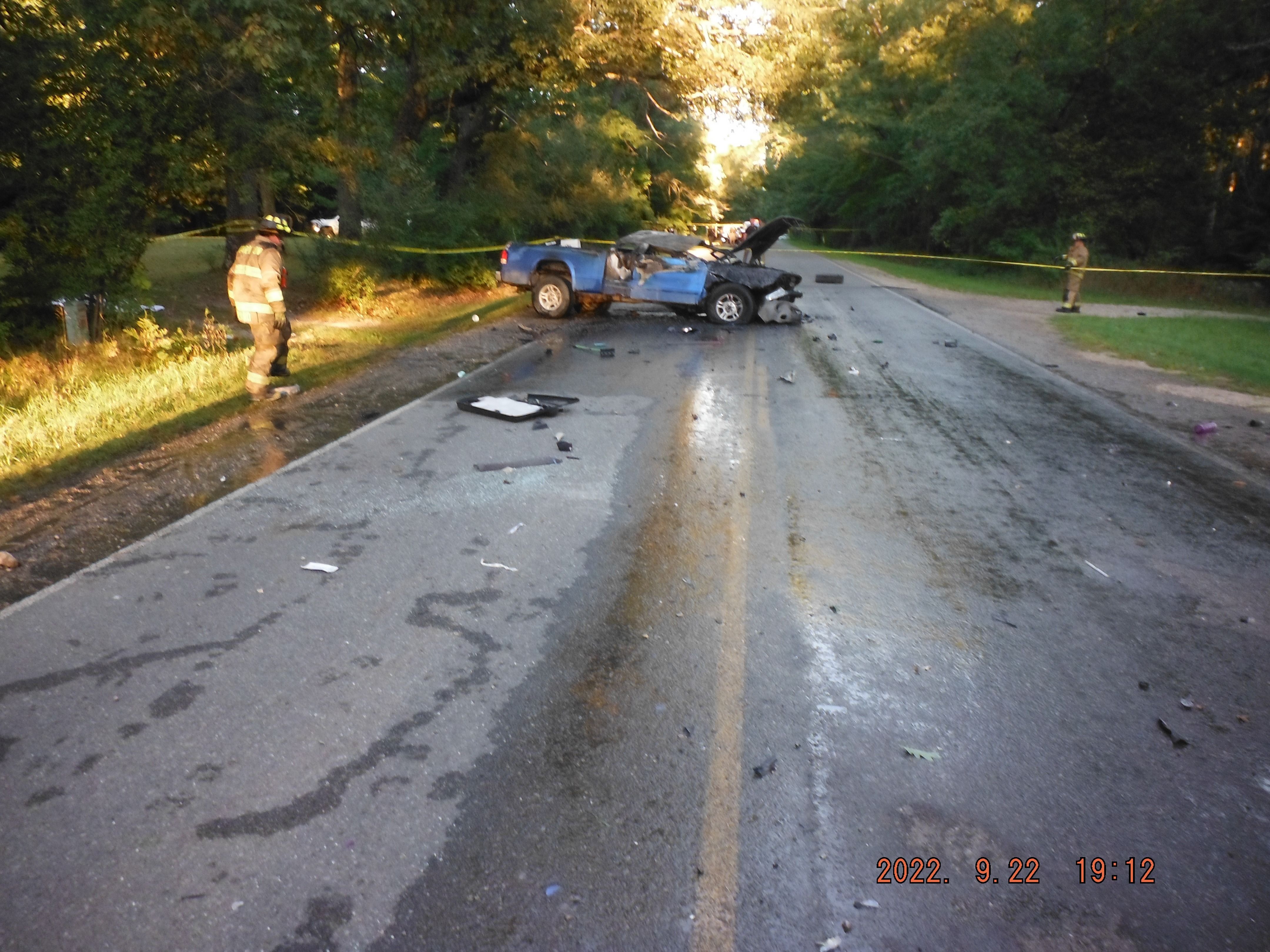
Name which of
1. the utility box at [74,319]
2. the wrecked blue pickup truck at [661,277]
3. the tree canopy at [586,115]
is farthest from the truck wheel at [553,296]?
the utility box at [74,319]

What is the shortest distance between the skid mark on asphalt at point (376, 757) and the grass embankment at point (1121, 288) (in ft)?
79.6

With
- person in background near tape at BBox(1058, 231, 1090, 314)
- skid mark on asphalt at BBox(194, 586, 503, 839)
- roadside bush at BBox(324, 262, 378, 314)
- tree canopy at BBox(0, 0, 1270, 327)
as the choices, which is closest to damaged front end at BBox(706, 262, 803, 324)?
tree canopy at BBox(0, 0, 1270, 327)

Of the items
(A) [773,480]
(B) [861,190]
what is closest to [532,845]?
(A) [773,480]

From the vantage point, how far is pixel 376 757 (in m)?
3.73

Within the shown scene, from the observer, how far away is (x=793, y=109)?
23.2m

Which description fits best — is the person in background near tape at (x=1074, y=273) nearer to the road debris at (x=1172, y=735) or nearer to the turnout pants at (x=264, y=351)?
the turnout pants at (x=264, y=351)

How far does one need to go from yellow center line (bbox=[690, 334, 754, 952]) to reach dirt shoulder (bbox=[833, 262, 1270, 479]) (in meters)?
6.05

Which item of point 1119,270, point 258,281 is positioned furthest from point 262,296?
point 1119,270

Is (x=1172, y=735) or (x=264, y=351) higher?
(x=264, y=351)

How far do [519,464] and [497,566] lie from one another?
89.8 inches

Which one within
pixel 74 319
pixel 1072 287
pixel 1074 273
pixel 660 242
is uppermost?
pixel 660 242

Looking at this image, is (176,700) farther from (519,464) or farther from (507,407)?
A: (507,407)

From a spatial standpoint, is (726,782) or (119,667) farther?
(119,667)

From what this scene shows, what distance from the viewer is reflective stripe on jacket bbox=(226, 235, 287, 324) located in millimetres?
9789
